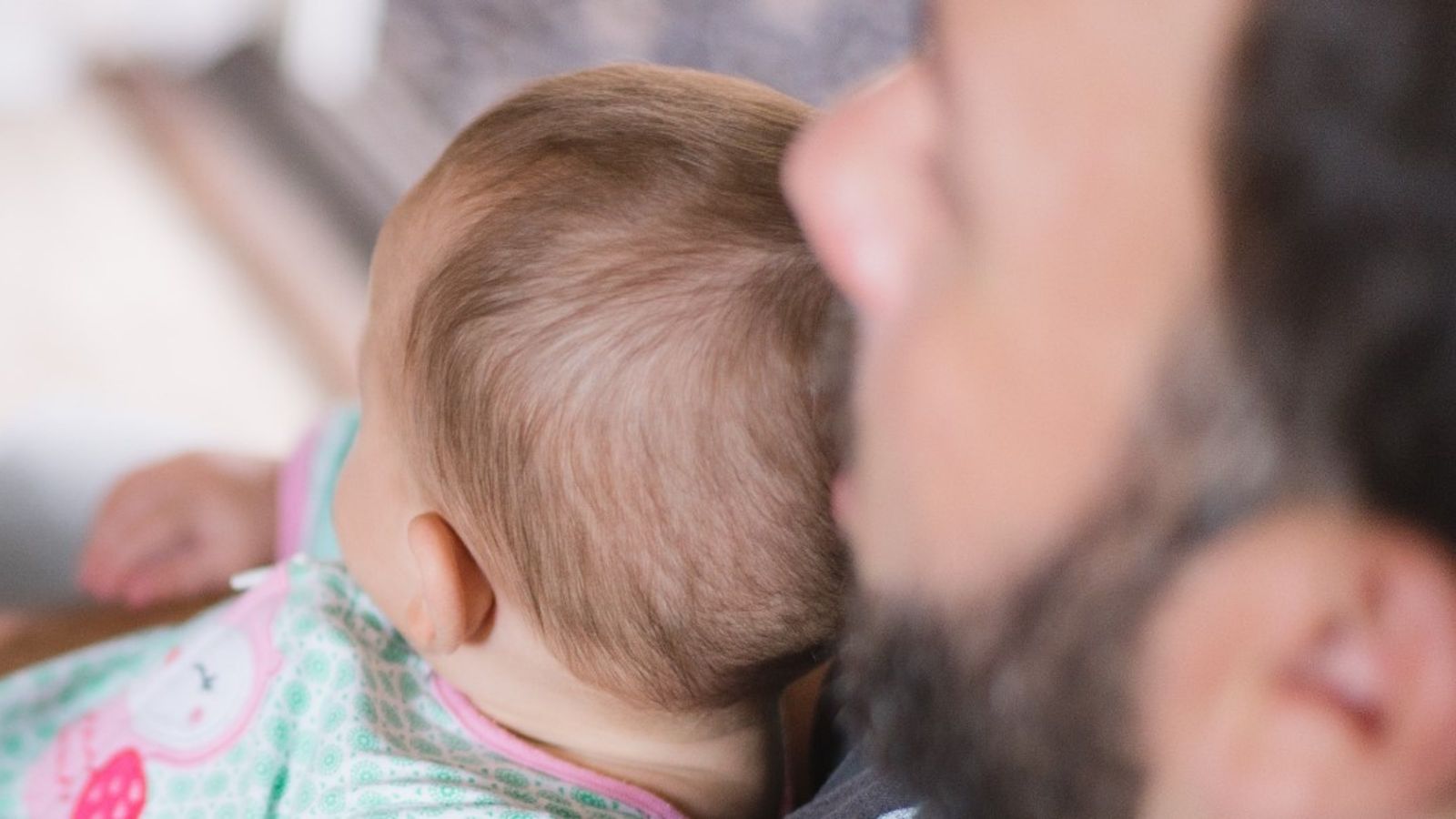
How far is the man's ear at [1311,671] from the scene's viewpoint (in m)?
0.35

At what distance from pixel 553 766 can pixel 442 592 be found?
0.14m

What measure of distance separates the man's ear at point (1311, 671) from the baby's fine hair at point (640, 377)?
0.81 ft

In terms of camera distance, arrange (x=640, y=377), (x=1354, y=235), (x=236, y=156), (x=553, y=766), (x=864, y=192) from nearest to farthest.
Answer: (x=1354, y=235) → (x=864, y=192) → (x=640, y=377) → (x=553, y=766) → (x=236, y=156)

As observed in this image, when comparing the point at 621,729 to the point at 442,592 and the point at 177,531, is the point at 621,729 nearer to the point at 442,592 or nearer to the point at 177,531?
the point at 442,592

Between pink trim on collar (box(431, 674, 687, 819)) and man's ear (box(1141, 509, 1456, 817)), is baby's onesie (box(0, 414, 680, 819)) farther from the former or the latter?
man's ear (box(1141, 509, 1456, 817))

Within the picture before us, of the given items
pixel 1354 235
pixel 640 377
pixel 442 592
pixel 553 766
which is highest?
pixel 1354 235

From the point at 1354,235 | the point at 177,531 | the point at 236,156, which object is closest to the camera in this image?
the point at 1354,235

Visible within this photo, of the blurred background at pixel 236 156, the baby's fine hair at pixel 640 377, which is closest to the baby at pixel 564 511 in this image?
the baby's fine hair at pixel 640 377

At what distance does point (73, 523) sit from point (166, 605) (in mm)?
93

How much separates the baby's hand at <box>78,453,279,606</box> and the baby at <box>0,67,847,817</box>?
0.15 meters

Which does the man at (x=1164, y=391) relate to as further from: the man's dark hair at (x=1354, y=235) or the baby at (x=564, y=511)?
the baby at (x=564, y=511)

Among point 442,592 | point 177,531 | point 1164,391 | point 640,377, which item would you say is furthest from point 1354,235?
point 177,531

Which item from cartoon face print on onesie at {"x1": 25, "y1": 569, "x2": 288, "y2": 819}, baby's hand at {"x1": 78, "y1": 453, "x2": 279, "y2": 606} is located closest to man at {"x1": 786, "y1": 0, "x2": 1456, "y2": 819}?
cartoon face print on onesie at {"x1": 25, "y1": 569, "x2": 288, "y2": 819}

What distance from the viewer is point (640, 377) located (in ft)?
1.99
